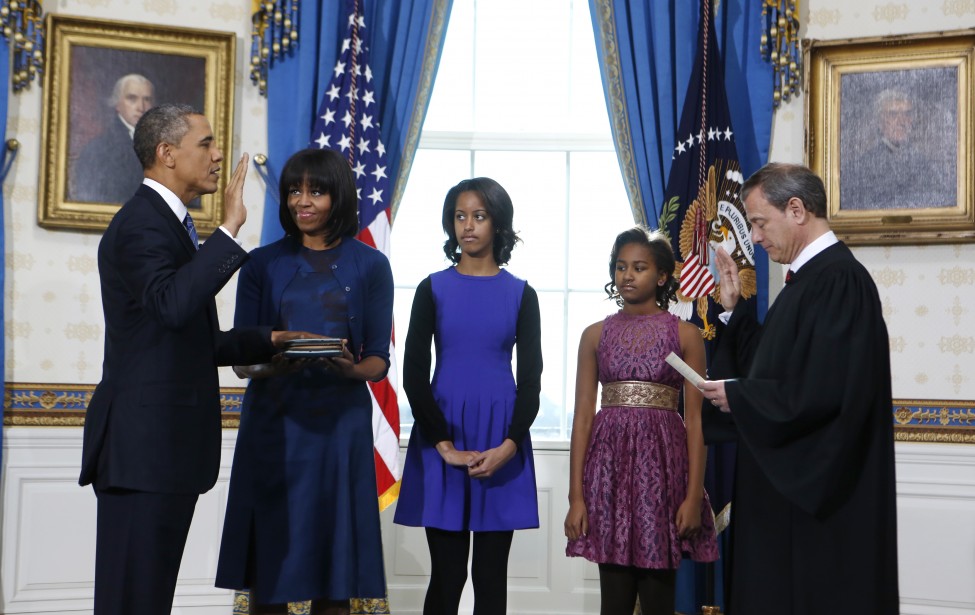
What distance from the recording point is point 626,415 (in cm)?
351

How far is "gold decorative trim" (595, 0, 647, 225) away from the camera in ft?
16.3

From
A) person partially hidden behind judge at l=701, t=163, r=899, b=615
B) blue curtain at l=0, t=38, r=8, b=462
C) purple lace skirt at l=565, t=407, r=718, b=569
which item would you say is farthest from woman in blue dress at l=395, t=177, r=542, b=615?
blue curtain at l=0, t=38, r=8, b=462

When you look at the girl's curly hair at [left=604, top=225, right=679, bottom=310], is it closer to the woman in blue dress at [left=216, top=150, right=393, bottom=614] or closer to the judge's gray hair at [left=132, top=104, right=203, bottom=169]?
the woman in blue dress at [left=216, top=150, right=393, bottom=614]

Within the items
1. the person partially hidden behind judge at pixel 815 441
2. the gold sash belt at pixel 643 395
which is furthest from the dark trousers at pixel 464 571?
the person partially hidden behind judge at pixel 815 441

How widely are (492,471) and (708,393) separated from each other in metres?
0.84

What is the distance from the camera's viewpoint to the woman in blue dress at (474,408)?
3.28 metres

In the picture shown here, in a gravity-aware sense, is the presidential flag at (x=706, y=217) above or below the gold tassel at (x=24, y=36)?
below

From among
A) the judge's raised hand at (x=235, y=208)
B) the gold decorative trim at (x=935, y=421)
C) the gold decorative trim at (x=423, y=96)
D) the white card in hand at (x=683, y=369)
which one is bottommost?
the gold decorative trim at (x=935, y=421)

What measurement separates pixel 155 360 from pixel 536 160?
10.2 ft

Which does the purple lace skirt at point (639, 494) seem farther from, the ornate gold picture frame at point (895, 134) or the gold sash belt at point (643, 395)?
the ornate gold picture frame at point (895, 134)

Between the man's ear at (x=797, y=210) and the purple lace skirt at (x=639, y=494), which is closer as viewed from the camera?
the man's ear at (x=797, y=210)

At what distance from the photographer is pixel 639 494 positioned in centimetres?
342

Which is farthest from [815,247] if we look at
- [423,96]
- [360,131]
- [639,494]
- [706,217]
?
[423,96]

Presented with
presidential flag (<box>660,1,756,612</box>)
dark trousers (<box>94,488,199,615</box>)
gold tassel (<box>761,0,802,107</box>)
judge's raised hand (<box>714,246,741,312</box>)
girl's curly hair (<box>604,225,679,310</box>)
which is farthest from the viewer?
gold tassel (<box>761,0,802,107</box>)
